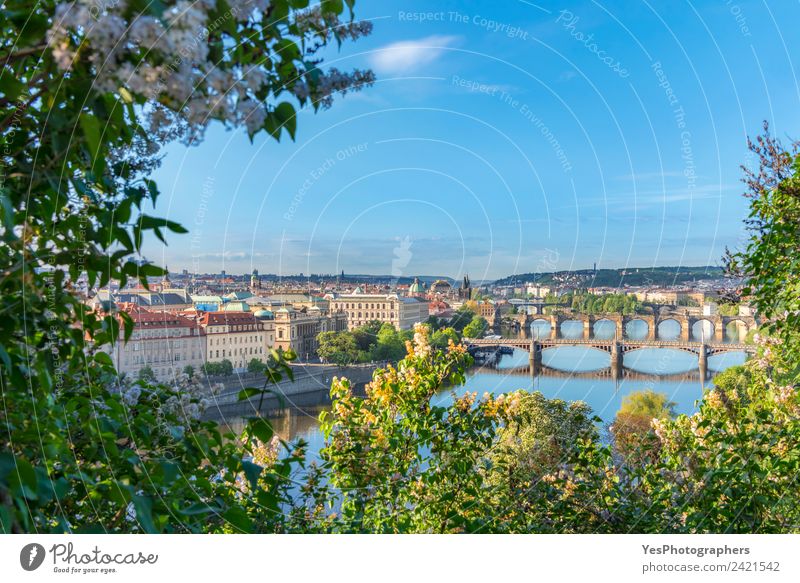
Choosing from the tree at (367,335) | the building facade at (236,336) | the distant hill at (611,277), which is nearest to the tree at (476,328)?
the distant hill at (611,277)

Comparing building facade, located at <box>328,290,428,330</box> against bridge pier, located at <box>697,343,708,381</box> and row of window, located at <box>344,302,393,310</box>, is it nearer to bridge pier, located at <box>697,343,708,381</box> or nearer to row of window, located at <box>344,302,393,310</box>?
row of window, located at <box>344,302,393,310</box>

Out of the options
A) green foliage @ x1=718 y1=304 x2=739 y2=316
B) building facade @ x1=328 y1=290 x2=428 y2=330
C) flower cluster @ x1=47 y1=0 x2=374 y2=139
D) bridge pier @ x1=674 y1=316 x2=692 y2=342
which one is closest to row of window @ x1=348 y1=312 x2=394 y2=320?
building facade @ x1=328 y1=290 x2=428 y2=330

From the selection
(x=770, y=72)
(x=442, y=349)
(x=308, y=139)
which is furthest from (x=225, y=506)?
(x=770, y=72)

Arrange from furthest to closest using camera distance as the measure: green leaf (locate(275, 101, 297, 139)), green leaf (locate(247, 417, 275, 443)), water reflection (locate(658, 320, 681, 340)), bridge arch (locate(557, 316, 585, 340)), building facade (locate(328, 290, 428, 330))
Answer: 1. water reflection (locate(658, 320, 681, 340))
2. bridge arch (locate(557, 316, 585, 340))
3. building facade (locate(328, 290, 428, 330))
4. green leaf (locate(247, 417, 275, 443))
5. green leaf (locate(275, 101, 297, 139))

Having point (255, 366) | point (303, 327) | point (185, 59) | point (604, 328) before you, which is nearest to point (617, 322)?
point (604, 328)

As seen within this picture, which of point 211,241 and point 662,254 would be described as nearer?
point 211,241

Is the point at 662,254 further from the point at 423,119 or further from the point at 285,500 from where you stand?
the point at 285,500

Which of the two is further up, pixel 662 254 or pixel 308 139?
A: pixel 308 139
